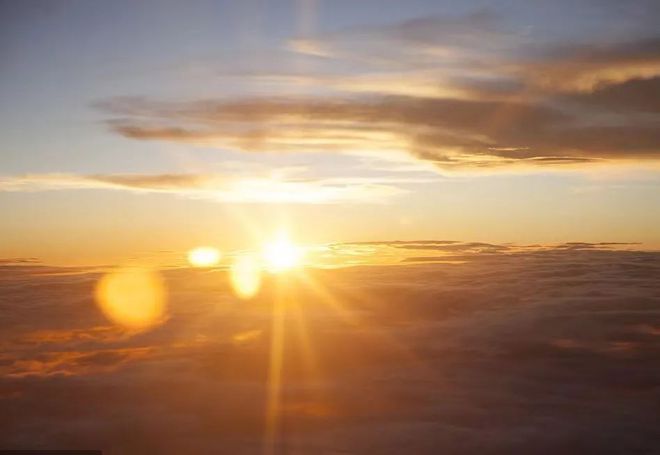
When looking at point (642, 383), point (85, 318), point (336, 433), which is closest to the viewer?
point (336, 433)

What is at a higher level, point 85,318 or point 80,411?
point 85,318

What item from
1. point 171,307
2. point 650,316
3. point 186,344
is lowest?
point 186,344

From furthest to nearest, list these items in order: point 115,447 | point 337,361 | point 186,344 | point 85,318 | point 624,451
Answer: point 85,318 → point 186,344 → point 337,361 → point 115,447 → point 624,451

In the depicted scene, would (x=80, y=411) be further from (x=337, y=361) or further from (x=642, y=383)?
(x=642, y=383)

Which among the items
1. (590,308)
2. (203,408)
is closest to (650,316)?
(590,308)

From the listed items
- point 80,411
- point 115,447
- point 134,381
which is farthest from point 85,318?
point 115,447

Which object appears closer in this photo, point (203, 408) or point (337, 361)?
point (203, 408)

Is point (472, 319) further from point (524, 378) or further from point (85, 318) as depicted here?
point (85, 318)
